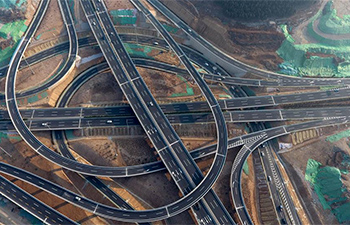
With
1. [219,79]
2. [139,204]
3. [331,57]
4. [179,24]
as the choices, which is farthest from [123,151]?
[331,57]

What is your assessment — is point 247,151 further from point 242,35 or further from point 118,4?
point 118,4

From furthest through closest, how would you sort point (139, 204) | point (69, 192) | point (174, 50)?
1. point (174, 50)
2. point (139, 204)
3. point (69, 192)

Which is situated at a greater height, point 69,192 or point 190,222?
point 69,192

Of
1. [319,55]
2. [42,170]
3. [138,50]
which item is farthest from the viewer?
[138,50]

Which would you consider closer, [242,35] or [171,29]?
[242,35]

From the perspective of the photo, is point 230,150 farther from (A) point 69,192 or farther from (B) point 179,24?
(B) point 179,24

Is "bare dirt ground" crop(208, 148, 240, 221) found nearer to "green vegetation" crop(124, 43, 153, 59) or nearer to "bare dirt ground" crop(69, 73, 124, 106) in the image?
"bare dirt ground" crop(69, 73, 124, 106)

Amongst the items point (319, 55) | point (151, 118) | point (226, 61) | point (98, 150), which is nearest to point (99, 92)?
point (98, 150)

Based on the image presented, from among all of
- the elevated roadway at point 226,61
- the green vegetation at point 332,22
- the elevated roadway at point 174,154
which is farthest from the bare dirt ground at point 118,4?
→ the green vegetation at point 332,22
